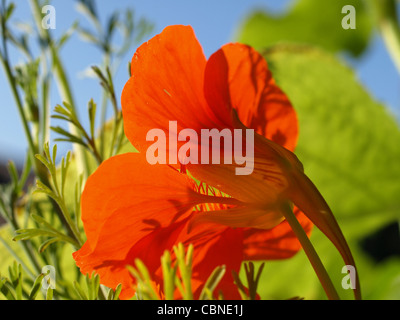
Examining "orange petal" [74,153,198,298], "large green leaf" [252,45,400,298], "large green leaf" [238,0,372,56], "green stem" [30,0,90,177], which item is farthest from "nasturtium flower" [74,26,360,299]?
"large green leaf" [238,0,372,56]

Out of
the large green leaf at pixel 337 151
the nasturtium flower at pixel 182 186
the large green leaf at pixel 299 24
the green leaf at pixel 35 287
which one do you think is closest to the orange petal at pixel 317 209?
the nasturtium flower at pixel 182 186

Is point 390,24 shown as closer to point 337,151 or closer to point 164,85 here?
point 337,151

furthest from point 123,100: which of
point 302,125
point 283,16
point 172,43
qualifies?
point 283,16

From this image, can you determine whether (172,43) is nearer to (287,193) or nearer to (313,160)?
(287,193)

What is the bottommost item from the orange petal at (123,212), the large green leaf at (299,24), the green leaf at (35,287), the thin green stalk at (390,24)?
the green leaf at (35,287)

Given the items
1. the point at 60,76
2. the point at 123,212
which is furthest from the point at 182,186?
the point at 60,76

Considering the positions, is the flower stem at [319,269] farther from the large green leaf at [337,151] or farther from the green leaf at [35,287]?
the large green leaf at [337,151]

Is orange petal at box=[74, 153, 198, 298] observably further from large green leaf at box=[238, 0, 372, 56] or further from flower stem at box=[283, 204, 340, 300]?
large green leaf at box=[238, 0, 372, 56]

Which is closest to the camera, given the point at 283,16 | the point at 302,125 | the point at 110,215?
the point at 110,215
